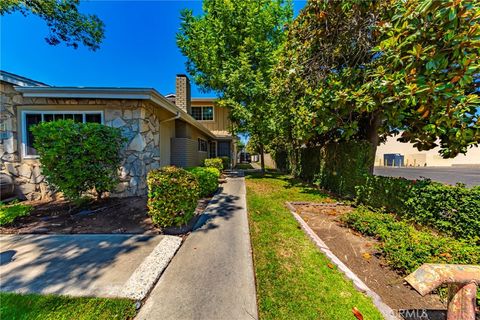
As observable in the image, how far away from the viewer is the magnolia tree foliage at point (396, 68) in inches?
142

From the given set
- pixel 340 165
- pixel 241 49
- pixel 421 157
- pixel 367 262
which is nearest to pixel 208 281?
pixel 367 262

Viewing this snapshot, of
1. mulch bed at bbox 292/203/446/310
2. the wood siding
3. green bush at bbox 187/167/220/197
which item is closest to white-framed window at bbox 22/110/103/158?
green bush at bbox 187/167/220/197

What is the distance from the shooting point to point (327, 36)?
21.3 feet

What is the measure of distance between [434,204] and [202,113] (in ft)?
53.7

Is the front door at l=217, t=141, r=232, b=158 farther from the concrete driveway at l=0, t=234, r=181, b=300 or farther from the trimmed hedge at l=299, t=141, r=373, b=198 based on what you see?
the concrete driveway at l=0, t=234, r=181, b=300

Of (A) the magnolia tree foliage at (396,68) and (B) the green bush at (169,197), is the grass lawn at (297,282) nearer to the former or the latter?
(B) the green bush at (169,197)

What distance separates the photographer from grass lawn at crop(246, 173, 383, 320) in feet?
6.70

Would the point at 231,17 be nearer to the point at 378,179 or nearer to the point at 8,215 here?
the point at 378,179

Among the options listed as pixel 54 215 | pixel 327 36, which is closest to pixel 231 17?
pixel 327 36

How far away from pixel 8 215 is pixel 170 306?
4.82 meters

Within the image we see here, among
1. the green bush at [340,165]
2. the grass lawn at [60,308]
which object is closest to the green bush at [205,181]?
the grass lawn at [60,308]

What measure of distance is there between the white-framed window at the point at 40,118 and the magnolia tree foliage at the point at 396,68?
7.20 m

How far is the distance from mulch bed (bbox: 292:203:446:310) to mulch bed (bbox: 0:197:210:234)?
3319 mm

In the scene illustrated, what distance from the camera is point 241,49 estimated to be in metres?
11.7
